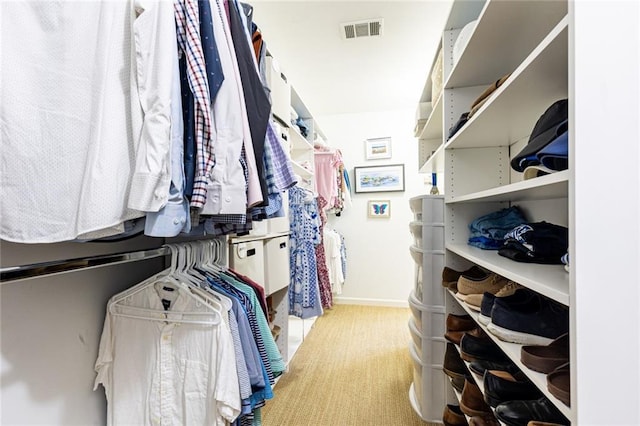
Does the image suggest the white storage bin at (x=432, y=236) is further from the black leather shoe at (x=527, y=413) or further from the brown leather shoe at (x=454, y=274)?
the black leather shoe at (x=527, y=413)

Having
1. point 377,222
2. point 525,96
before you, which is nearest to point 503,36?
point 525,96

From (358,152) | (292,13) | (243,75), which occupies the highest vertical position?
(292,13)

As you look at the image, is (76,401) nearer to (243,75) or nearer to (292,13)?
(243,75)

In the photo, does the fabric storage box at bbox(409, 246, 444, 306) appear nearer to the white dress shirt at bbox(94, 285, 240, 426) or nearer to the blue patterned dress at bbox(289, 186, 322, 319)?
the blue patterned dress at bbox(289, 186, 322, 319)

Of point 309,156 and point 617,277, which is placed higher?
point 309,156

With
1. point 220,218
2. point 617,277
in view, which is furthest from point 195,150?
point 617,277

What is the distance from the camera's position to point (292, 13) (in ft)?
5.94

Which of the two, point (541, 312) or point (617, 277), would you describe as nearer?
point (617, 277)

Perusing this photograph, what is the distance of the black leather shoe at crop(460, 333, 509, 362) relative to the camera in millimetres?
1031

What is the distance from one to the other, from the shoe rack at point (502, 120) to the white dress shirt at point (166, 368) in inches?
30.0

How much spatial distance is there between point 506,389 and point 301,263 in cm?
155

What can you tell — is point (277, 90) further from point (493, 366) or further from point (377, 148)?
point (377, 148)

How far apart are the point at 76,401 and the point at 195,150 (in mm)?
882

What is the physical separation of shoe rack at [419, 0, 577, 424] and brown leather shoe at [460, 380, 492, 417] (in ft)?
0.40
